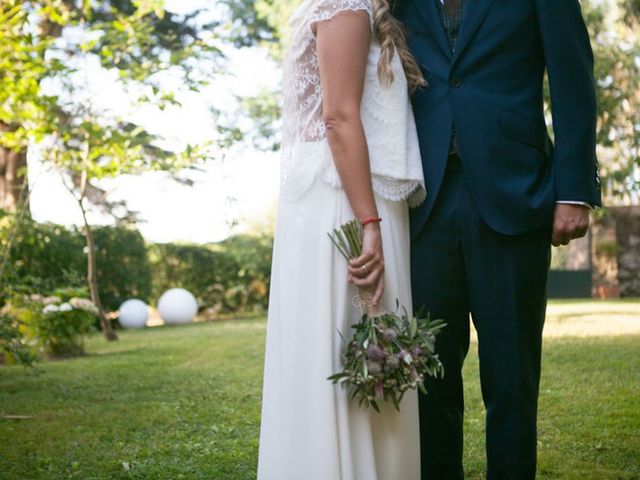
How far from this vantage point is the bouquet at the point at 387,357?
6.25 feet

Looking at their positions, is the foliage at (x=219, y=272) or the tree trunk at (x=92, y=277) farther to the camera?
the foliage at (x=219, y=272)

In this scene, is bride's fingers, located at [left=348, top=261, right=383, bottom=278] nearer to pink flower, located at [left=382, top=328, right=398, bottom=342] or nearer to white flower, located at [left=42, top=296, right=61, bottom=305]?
pink flower, located at [left=382, top=328, right=398, bottom=342]

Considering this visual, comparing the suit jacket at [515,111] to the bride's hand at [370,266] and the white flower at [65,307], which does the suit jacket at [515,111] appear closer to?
the bride's hand at [370,266]

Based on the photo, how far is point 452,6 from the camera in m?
2.26

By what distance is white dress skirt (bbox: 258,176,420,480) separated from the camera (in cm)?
204

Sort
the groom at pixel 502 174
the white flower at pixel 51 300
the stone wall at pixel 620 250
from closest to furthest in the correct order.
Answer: the groom at pixel 502 174 < the white flower at pixel 51 300 < the stone wall at pixel 620 250

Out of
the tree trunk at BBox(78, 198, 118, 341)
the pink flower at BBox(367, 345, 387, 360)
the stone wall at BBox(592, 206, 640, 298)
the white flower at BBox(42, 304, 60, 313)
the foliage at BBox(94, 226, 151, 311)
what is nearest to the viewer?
the pink flower at BBox(367, 345, 387, 360)

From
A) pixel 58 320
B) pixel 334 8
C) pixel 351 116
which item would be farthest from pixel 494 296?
pixel 58 320

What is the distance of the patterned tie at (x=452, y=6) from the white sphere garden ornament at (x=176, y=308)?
38.1ft

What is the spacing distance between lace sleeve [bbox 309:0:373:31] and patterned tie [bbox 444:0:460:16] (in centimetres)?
31

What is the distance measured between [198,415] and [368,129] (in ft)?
9.51

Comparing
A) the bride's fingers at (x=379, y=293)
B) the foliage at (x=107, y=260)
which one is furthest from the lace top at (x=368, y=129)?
the foliage at (x=107, y=260)

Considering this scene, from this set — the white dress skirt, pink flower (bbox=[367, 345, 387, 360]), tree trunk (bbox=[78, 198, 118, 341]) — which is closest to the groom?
the white dress skirt

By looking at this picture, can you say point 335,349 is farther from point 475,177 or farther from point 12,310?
point 12,310
